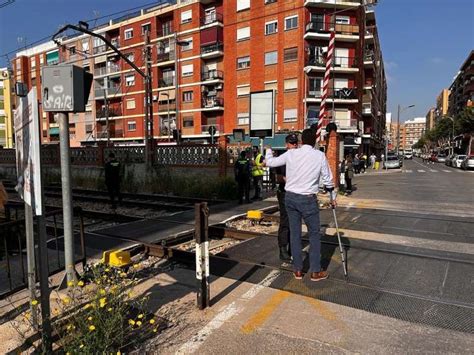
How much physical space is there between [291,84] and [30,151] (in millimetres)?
38368

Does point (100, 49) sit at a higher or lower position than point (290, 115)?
higher

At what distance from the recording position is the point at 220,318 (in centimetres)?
389

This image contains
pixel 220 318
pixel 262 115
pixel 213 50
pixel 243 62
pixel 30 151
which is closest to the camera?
pixel 30 151

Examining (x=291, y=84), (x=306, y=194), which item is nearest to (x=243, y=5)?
(x=291, y=84)

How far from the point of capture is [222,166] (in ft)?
56.5

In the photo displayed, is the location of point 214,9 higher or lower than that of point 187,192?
A: higher

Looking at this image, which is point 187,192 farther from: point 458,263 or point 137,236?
point 458,263

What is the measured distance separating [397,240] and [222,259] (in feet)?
11.6

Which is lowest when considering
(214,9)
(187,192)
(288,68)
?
(187,192)

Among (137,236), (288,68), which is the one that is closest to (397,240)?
(137,236)

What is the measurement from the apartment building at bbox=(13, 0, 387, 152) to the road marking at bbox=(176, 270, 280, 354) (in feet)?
94.8

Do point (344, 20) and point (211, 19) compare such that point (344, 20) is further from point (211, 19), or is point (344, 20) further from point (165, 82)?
point (165, 82)

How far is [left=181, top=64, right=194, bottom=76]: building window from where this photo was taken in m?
46.4

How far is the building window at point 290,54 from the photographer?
39.0 metres
